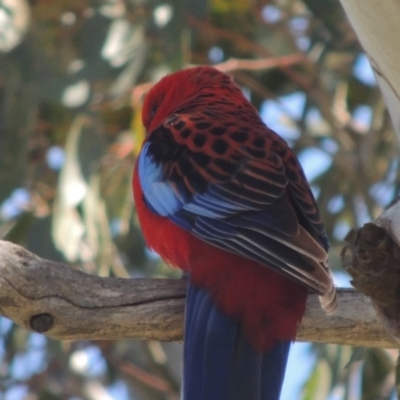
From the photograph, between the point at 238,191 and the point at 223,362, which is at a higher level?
the point at 238,191

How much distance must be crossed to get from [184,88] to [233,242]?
1387mm

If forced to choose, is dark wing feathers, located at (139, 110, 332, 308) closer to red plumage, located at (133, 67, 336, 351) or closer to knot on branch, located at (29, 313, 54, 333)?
red plumage, located at (133, 67, 336, 351)

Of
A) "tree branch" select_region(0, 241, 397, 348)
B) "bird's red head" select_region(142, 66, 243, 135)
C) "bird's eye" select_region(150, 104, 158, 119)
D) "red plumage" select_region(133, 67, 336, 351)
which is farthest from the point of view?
"bird's eye" select_region(150, 104, 158, 119)

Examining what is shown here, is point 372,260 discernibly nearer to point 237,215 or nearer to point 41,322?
point 237,215

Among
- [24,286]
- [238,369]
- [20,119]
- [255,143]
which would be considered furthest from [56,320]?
[20,119]

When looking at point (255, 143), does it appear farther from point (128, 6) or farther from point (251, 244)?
point (128, 6)

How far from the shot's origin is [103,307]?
9.88 feet

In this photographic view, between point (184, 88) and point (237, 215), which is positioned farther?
point (184, 88)

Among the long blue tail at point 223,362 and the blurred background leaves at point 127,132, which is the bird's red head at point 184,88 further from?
the long blue tail at point 223,362

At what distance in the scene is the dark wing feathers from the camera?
2980 millimetres

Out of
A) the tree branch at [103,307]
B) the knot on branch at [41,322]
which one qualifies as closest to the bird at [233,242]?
the tree branch at [103,307]

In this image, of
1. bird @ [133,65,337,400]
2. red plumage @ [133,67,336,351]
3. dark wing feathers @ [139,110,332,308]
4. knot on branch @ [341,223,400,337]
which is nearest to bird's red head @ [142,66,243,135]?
red plumage @ [133,67,336,351]

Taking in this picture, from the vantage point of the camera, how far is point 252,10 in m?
5.63

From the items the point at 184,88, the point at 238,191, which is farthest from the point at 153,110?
the point at 238,191
